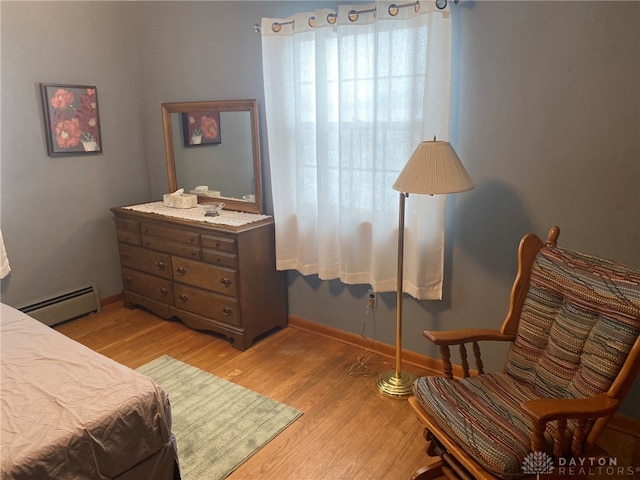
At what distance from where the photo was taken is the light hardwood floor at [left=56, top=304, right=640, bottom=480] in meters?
2.07

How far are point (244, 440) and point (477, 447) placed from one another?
3.78ft

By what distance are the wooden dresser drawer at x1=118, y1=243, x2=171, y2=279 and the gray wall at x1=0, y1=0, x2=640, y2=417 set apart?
0.90ft

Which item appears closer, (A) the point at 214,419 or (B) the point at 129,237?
(A) the point at 214,419

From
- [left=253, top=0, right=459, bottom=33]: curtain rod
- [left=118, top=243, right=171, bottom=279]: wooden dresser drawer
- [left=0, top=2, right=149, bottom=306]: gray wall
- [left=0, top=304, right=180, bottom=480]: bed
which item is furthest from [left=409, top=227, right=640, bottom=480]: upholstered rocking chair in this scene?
[left=0, top=2, right=149, bottom=306]: gray wall

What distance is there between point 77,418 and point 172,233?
6.28 ft

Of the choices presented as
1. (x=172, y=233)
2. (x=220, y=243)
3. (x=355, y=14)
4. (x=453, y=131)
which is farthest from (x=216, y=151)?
(x=453, y=131)

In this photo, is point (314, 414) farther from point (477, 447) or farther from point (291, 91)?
point (291, 91)

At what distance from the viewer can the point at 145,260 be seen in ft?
11.7

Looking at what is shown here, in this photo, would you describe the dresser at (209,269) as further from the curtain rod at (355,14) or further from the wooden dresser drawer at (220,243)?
the curtain rod at (355,14)

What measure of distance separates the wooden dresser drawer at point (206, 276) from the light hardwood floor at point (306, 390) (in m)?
0.40

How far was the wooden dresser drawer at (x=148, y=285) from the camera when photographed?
3461mm

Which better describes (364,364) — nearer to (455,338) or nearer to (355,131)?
(455,338)

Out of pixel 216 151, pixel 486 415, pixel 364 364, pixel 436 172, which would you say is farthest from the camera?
pixel 216 151

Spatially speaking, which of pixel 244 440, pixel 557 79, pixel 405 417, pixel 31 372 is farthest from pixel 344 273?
pixel 31 372
